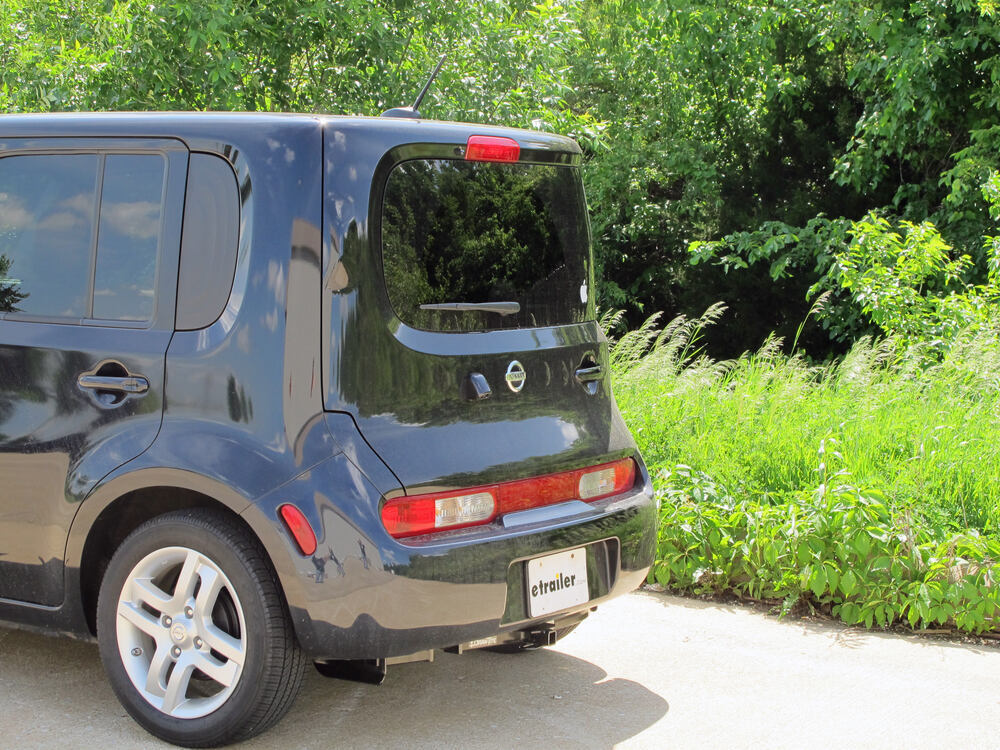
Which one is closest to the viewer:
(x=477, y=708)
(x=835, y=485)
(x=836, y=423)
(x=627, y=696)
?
(x=477, y=708)

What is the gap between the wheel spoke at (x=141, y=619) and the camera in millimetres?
3506

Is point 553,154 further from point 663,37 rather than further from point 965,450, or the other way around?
point 663,37

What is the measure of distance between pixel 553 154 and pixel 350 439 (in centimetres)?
133

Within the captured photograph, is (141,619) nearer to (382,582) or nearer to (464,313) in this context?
(382,582)

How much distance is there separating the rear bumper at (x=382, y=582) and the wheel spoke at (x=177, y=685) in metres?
0.46

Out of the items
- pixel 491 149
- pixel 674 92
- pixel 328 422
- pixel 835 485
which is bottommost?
pixel 835 485

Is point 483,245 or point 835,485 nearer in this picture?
point 483,245

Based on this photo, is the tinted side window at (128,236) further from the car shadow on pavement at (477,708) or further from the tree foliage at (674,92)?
the tree foliage at (674,92)

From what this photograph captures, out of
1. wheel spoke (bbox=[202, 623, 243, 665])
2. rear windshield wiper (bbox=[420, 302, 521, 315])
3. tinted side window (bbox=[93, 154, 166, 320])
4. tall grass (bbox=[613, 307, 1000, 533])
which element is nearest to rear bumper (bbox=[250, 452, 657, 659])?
wheel spoke (bbox=[202, 623, 243, 665])

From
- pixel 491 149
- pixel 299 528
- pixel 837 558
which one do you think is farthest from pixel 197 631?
pixel 837 558

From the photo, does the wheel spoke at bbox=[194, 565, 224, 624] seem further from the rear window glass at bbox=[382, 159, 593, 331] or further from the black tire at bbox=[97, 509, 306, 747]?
the rear window glass at bbox=[382, 159, 593, 331]

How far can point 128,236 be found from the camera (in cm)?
365

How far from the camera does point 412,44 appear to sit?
9.47 m

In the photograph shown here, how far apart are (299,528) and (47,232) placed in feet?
4.65
